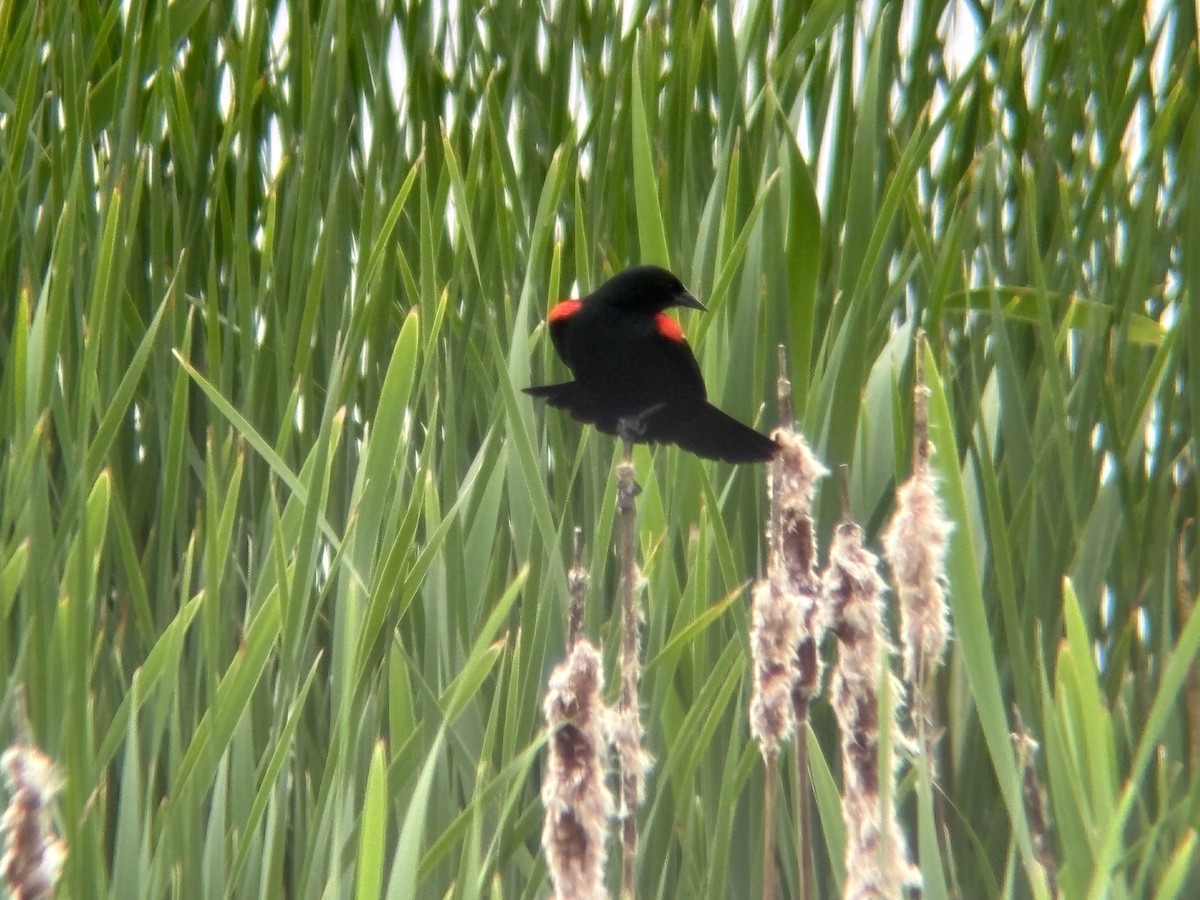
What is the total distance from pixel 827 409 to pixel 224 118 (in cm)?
110

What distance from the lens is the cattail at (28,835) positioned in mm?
631

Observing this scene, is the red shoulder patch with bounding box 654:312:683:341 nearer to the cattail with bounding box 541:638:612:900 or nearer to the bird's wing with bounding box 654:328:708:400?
the bird's wing with bounding box 654:328:708:400

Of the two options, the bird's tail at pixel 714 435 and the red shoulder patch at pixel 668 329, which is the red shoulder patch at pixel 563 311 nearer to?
the red shoulder patch at pixel 668 329

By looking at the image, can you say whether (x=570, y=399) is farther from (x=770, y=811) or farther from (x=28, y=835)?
(x=28, y=835)

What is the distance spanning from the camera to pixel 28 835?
63 cm

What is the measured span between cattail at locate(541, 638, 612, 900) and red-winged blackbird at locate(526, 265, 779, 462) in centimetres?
46

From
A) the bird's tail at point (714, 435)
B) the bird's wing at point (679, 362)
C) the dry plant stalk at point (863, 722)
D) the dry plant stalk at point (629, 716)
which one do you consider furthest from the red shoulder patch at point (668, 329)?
the dry plant stalk at point (863, 722)

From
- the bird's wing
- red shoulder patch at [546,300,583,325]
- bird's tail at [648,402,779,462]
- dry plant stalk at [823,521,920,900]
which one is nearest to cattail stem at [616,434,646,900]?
dry plant stalk at [823,521,920,900]

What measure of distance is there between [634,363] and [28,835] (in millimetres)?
805

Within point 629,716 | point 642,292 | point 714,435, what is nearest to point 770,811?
point 629,716

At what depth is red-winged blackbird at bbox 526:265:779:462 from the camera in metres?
1.25

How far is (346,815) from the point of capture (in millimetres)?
1080

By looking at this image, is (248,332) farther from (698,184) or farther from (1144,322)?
(1144,322)

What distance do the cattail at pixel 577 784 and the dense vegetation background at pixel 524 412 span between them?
105 mm
